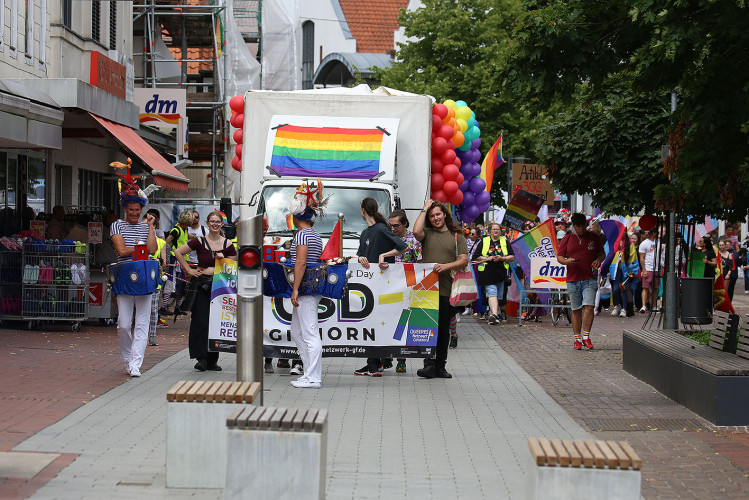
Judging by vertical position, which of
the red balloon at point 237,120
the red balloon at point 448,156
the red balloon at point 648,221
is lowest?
the red balloon at point 648,221

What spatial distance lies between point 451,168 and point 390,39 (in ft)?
181

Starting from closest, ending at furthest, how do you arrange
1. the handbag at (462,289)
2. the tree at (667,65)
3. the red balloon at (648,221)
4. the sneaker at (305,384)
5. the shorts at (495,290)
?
the tree at (667,65), the sneaker at (305,384), the handbag at (462,289), the red balloon at (648,221), the shorts at (495,290)

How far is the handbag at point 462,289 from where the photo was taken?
1189 cm

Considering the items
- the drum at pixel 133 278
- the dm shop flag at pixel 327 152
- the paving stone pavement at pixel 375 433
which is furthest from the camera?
the dm shop flag at pixel 327 152

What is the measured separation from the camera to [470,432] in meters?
8.74

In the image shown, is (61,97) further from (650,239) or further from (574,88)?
(650,239)

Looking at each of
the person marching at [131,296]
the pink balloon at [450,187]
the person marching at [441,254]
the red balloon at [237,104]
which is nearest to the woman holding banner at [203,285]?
the person marching at [131,296]

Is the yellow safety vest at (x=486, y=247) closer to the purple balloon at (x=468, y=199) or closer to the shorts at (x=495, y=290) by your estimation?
the shorts at (x=495, y=290)

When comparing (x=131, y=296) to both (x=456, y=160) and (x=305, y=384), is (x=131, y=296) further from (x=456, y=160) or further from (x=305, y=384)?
(x=456, y=160)

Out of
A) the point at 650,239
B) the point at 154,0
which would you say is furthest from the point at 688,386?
the point at 154,0

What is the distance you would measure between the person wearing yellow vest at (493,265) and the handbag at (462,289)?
8422 millimetres

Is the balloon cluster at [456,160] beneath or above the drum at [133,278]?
above

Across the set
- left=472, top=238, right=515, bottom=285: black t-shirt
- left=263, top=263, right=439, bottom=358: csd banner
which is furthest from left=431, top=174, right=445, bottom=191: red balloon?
left=263, top=263, right=439, bottom=358: csd banner

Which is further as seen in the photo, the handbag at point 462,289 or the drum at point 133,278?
the handbag at point 462,289
